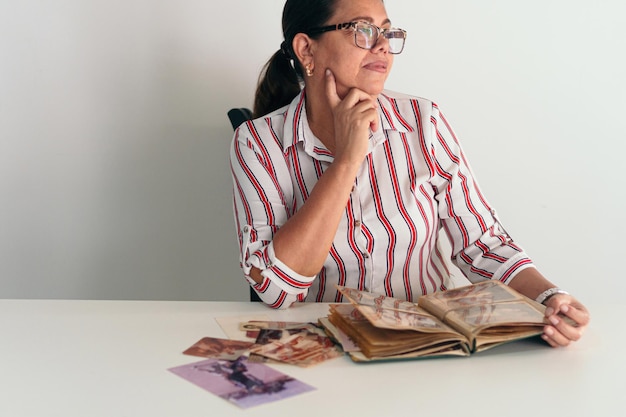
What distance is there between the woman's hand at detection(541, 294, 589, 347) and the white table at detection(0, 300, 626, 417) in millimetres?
24

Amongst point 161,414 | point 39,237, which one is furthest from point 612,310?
point 39,237

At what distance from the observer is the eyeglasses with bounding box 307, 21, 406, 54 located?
165cm

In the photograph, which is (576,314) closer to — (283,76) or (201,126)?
(283,76)

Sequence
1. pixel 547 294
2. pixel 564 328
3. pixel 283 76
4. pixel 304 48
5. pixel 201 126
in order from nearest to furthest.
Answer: pixel 564 328 → pixel 547 294 → pixel 304 48 → pixel 283 76 → pixel 201 126

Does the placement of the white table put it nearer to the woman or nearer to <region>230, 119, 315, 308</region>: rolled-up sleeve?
<region>230, 119, 315, 308</region>: rolled-up sleeve

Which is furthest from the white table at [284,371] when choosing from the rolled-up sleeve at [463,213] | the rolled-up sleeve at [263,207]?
the rolled-up sleeve at [463,213]

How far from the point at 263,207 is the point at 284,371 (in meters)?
0.57

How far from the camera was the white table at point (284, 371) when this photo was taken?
3.27 feet

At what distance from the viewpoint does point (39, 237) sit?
2.33 meters

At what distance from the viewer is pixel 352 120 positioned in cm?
164

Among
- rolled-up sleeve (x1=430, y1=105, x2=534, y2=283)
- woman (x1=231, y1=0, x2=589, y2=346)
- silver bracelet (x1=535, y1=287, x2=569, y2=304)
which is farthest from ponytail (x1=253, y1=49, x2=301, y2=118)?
silver bracelet (x1=535, y1=287, x2=569, y2=304)

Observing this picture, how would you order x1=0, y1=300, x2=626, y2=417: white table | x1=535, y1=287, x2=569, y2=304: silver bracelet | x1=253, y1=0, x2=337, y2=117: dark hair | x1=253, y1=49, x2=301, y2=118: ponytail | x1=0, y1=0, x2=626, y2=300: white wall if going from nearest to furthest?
1. x1=0, y1=300, x2=626, y2=417: white table
2. x1=535, y1=287, x2=569, y2=304: silver bracelet
3. x1=253, y1=0, x2=337, y2=117: dark hair
4. x1=253, y1=49, x2=301, y2=118: ponytail
5. x1=0, y1=0, x2=626, y2=300: white wall

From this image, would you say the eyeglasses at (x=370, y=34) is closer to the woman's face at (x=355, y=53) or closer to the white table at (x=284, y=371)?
the woman's face at (x=355, y=53)

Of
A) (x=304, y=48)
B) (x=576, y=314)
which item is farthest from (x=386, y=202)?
(x=576, y=314)
